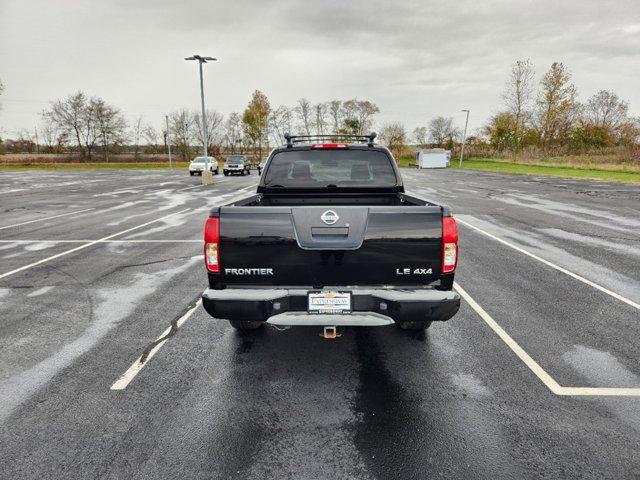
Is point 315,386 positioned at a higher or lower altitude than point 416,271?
lower

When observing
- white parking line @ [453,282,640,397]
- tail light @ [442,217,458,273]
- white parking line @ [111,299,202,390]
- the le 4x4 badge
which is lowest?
white parking line @ [453,282,640,397]

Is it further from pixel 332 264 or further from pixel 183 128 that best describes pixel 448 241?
pixel 183 128

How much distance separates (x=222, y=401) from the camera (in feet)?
10.4

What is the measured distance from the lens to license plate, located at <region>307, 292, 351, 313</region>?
125 inches

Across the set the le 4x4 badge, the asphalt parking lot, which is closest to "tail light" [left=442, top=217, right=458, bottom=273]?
the le 4x4 badge

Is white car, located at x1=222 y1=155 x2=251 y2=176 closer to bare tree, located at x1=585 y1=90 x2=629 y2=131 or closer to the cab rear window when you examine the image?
the cab rear window

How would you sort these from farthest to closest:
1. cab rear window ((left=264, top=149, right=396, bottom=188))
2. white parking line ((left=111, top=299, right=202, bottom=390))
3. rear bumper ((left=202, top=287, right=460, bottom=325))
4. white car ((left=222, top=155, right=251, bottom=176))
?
white car ((left=222, top=155, right=251, bottom=176))
cab rear window ((left=264, top=149, right=396, bottom=188))
white parking line ((left=111, top=299, right=202, bottom=390))
rear bumper ((left=202, top=287, right=460, bottom=325))

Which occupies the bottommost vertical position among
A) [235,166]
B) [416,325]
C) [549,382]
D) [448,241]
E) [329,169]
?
[549,382]

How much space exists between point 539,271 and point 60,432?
7.04 metres

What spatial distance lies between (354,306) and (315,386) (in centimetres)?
83

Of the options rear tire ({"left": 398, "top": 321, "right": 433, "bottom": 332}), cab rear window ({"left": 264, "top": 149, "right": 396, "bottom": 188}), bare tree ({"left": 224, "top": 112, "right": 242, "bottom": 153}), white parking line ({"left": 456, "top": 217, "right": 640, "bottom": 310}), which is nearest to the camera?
rear tire ({"left": 398, "top": 321, "right": 433, "bottom": 332})

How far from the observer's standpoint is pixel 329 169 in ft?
15.8

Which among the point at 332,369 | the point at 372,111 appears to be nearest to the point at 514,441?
the point at 332,369

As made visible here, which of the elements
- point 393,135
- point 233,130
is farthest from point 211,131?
point 393,135
